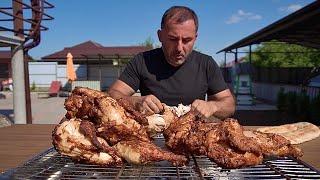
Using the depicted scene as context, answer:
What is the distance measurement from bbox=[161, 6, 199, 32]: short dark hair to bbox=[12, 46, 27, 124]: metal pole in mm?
6381

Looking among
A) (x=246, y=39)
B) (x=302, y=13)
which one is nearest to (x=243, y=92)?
(x=246, y=39)

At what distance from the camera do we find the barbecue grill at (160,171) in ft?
5.84

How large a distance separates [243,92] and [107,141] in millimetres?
19446

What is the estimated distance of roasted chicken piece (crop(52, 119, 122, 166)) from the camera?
196cm

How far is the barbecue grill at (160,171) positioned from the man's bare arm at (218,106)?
0.78 metres

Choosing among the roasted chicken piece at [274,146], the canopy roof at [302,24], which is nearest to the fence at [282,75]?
the canopy roof at [302,24]

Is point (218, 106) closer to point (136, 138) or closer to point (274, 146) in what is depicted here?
point (274, 146)

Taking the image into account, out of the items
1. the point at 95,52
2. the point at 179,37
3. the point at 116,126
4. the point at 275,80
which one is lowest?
the point at 275,80

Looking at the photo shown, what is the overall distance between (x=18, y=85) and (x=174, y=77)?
6.20 m

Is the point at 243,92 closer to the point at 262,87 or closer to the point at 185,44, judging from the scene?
the point at 262,87

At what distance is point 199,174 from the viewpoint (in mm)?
1781

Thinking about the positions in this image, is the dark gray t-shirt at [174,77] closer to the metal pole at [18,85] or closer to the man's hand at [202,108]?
the man's hand at [202,108]

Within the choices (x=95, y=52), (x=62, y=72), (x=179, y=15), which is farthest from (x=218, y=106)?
(x=62, y=72)

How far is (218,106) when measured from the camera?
3.45 metres
